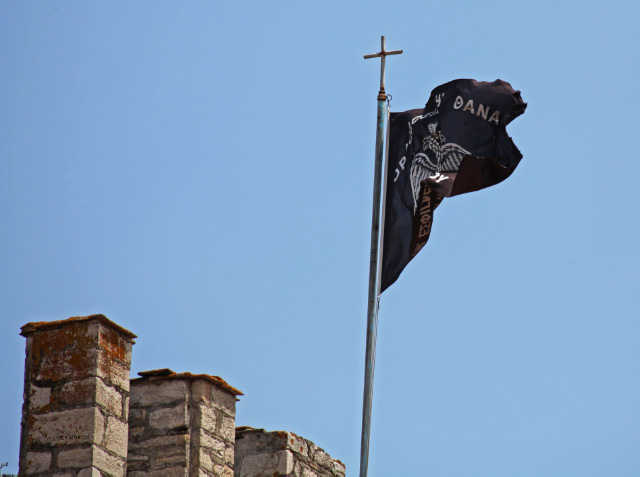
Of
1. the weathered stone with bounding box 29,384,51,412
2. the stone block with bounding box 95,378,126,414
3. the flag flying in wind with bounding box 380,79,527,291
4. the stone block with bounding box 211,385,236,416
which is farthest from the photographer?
the flag flying in wind with bounding box 380,79,527,291

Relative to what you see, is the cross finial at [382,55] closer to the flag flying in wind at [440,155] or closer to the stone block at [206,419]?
the flag flying in wind at [440,155]

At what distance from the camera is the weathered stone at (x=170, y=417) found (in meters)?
8.66

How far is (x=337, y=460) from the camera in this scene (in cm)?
1070

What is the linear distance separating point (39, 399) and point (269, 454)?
247 cm

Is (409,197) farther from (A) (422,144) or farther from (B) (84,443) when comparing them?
(B) (84,443)

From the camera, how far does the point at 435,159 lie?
10.7 m

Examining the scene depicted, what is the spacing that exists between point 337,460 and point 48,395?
3499 millimetres

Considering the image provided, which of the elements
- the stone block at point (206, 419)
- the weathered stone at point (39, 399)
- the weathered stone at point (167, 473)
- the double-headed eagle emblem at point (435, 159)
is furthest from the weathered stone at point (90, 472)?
the double-headed eagle emblem at point (435, 159)

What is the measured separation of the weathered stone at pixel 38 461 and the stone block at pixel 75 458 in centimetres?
10

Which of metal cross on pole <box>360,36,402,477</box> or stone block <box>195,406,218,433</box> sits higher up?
metal cross on pole <box>360,36,402,477</box>

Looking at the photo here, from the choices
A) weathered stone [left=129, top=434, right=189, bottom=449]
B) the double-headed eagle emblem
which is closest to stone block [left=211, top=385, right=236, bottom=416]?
weathered stone [left=129, top=434, right=189, bottom=449]

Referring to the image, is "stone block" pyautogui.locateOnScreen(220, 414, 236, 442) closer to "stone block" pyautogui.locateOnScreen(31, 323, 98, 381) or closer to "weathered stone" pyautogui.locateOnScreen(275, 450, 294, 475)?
"weathered stone" pyautogui.locateOnScreen(275, 450, 294, 475)

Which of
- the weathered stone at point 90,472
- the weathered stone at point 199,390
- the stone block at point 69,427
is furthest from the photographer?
the weathered stone at point 199,390

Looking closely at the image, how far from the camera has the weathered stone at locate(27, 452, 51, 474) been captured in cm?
780
